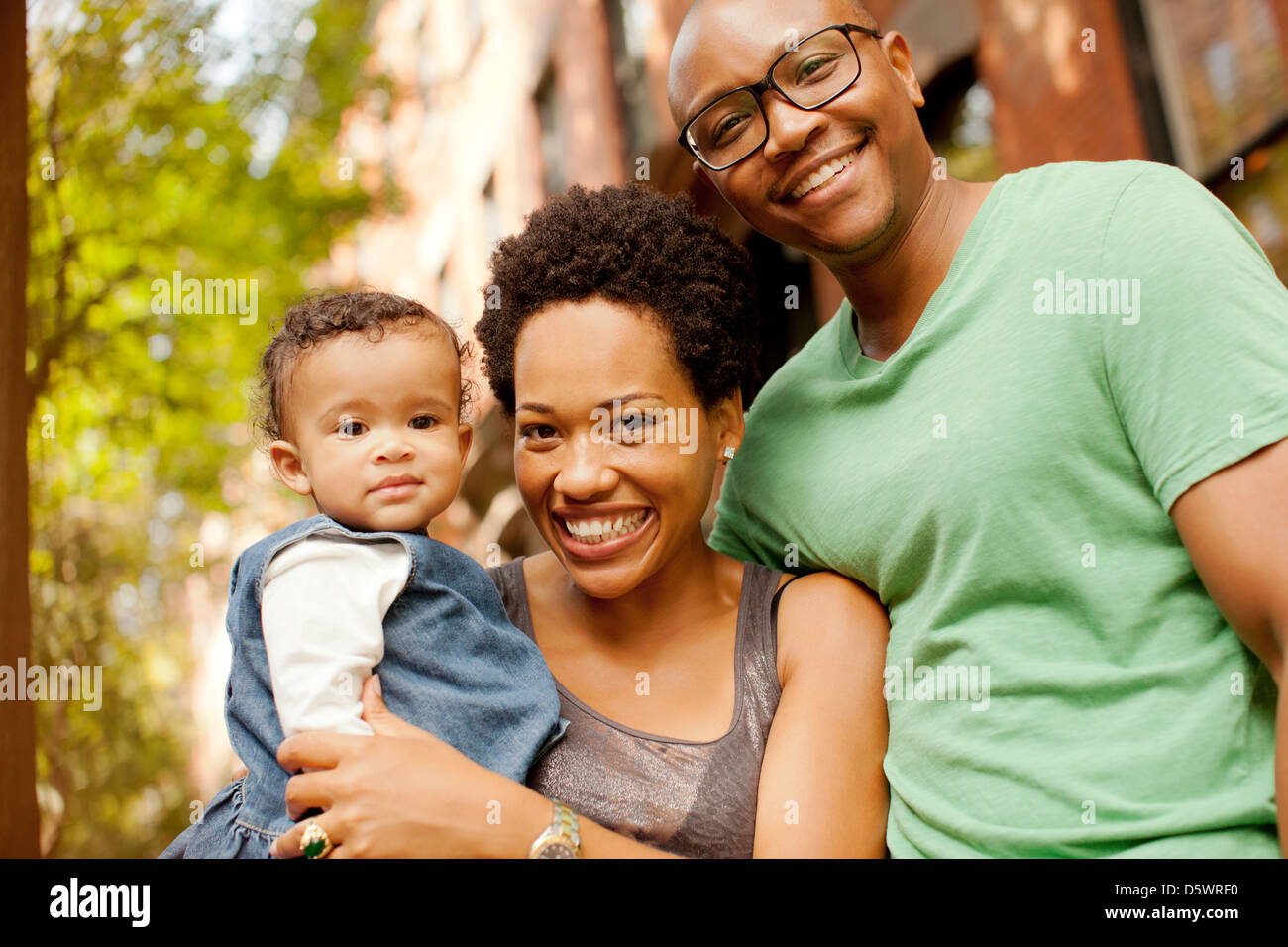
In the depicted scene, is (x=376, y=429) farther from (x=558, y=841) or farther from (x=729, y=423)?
(x=558, y=841)

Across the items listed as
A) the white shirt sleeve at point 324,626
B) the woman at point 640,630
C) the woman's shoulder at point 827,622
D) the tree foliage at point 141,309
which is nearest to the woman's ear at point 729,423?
the woman at point 640,630

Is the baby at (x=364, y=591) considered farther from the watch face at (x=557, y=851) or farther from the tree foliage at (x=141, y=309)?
the tree foliage at (x=141, y=309)

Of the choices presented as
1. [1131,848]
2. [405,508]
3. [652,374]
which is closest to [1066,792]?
[1131,848]

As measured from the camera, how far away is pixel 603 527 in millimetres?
2135

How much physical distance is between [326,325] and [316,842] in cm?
99

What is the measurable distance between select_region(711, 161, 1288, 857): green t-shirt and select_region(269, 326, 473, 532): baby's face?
2.67 ft

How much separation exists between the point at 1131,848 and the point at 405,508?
139cm

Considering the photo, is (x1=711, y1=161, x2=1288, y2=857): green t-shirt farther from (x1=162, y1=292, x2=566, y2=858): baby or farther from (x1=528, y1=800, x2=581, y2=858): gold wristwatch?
(x1=162, y1=292, x2=566, y2=858): baby

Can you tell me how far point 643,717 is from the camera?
2.14 metres

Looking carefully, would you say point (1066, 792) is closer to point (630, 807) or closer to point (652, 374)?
point (630, 807)

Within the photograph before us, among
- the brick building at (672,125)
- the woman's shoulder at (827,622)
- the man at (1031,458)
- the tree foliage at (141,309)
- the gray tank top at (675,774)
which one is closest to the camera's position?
the man at (1031,458)

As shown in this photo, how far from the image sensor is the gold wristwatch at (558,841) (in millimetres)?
1818

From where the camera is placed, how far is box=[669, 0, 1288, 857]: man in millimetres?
1626

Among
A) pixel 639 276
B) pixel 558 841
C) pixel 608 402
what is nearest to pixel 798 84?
pixel 639 276
